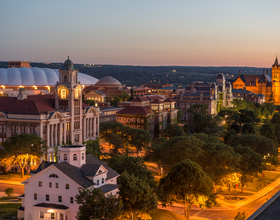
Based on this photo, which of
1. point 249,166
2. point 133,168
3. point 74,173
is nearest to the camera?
point 74,173

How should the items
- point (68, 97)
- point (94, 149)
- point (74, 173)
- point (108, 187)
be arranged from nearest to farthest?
point (74, 173), point (108, 187), point (94, 149), point (68, 97)

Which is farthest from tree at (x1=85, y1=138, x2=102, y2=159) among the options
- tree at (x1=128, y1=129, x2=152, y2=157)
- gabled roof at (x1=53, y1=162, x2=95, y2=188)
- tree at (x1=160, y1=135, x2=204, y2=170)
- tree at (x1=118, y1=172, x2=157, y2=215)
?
tree at (x1=118, y1=172, x2=157, y2=215)

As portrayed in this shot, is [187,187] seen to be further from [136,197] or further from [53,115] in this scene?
[53,115]

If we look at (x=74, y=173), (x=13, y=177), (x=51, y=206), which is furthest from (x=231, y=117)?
(x=51, y=206)

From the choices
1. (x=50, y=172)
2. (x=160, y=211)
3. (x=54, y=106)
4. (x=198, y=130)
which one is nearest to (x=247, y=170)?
(x=160, y=211)

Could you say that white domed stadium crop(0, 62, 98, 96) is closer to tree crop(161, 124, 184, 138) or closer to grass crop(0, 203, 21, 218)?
tree crop(161, 124, 184, 138)

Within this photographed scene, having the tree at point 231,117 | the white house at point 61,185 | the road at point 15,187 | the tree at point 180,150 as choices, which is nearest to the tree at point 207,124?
the tree at point 231,117

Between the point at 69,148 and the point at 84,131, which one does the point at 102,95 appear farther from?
the point at 69,148
